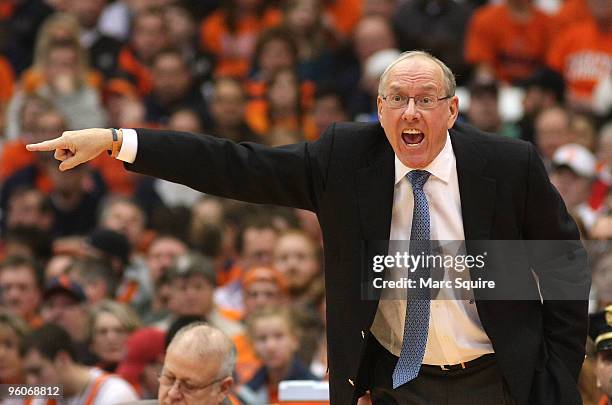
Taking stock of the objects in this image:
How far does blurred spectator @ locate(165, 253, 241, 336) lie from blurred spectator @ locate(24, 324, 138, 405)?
1.18 m

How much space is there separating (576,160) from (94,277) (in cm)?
338

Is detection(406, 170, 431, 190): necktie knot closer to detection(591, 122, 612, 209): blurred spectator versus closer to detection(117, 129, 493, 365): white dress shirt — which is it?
detection(117, 129, 493, 365): white dress shirt

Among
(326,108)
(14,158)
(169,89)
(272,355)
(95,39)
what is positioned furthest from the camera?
(95,39)

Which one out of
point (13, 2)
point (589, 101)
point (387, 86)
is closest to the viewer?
point (387, 86)

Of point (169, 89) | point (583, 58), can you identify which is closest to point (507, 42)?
point (583, 58)

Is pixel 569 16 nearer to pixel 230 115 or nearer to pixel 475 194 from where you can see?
pixel 230 115

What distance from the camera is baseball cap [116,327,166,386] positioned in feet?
21.8

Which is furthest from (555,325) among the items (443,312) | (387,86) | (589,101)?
(589,101)

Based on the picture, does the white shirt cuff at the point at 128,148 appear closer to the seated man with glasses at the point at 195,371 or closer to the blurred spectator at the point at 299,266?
the seated man with glasses at the point at 195,371

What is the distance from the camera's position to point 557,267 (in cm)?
424

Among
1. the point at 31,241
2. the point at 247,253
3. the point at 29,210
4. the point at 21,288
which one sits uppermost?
the point at 29,210

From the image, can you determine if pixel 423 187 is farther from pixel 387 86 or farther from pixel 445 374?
pixel 445 374

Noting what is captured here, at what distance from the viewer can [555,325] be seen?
4.28m

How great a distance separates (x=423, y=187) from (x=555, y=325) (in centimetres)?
65
